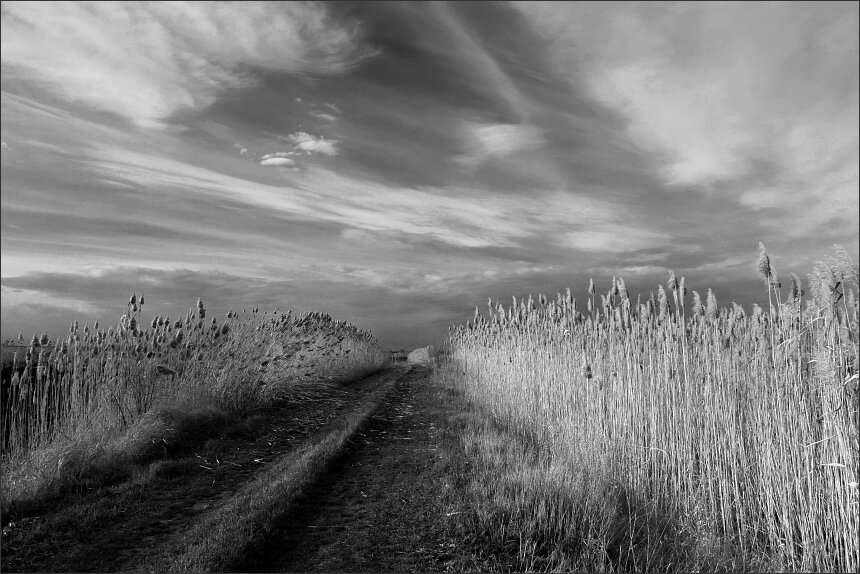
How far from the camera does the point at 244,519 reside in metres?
5.52

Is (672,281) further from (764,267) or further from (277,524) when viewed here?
(277,524)

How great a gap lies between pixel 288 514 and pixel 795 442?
17.1ft

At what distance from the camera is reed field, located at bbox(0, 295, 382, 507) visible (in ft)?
24.1

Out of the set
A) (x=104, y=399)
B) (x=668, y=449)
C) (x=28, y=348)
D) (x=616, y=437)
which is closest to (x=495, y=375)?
(x=616, y=437)

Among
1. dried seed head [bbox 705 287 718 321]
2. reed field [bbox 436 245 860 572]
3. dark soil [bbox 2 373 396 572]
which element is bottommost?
dark soil [bbox 2 373 396 572]

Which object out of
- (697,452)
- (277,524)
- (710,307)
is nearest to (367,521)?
(277,524)

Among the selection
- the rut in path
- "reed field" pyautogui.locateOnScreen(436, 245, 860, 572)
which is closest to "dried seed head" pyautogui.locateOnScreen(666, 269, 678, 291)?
"reed field" pyautogui.locateOnScreen(436, 245, 860, 572)

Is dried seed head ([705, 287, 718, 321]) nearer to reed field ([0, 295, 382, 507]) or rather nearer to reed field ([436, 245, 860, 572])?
reed field ([436, 245, 860, 572])

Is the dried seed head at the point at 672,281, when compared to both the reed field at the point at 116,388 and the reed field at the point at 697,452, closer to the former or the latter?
the reed field at the point at 697,452

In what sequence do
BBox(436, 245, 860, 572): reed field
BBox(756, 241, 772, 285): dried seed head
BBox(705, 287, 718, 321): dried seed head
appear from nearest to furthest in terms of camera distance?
BBox(436, 245, 860, 572): reed field < BBox(756, 241, 772, 285): dried seed head < BBox(705, 287, 718, 321): dried seed head

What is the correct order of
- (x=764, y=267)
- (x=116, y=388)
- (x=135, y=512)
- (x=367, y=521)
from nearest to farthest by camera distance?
1. (x=764, y=267)
2. (x=367, y=521)
3. (x=135, y=512)
4. (x=116, y=388)

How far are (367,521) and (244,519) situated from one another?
1288 mm

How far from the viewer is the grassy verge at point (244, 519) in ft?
15.4

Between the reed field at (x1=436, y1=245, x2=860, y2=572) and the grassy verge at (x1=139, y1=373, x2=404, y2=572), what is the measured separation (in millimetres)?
2123
